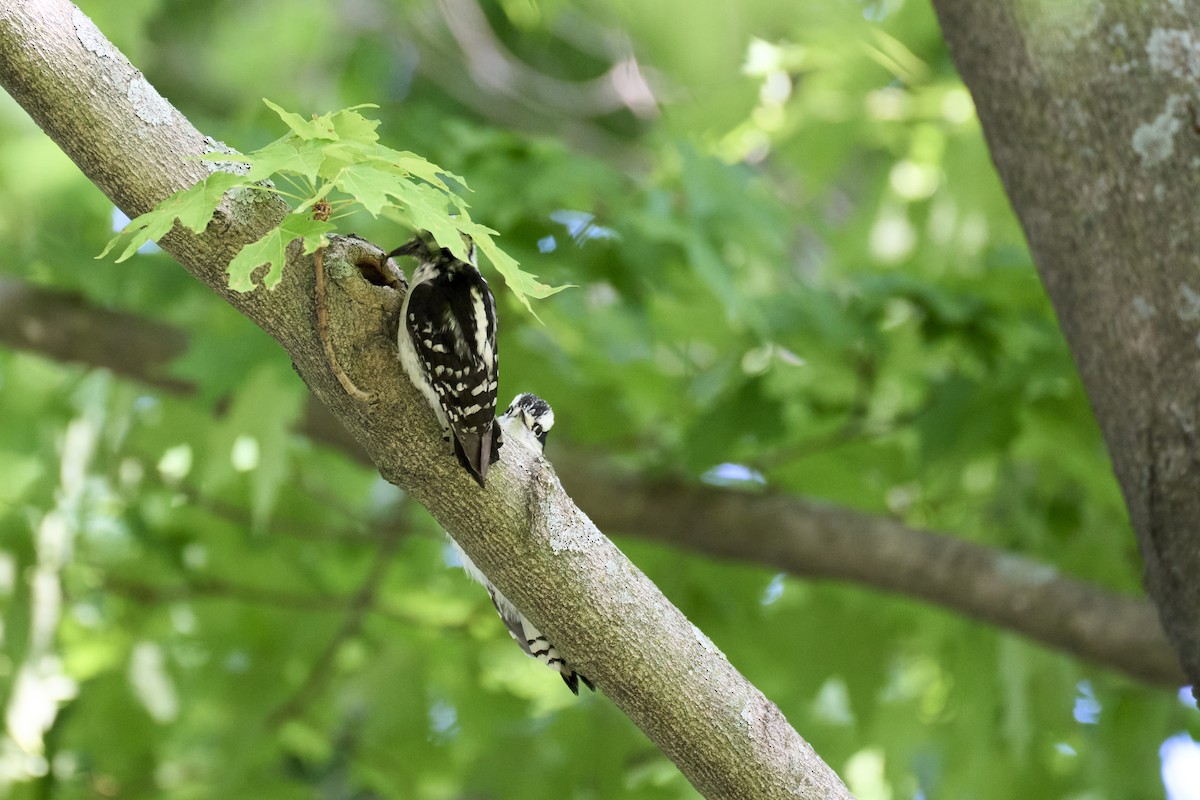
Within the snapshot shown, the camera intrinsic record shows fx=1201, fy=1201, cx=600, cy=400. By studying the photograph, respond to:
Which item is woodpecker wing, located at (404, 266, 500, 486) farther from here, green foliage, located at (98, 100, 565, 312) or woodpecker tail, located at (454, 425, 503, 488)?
green foliage, located at (98, 100, 565, 312)

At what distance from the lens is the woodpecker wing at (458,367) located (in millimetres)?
1781

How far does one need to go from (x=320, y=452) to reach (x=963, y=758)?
8.97 ft

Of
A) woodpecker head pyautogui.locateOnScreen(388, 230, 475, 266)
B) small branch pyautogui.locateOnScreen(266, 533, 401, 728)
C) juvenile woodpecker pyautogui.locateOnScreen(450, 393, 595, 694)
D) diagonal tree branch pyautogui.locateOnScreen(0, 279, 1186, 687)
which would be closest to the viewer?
juvenile woodpecker pyautogui.locateOnScreen(450, 393, 595, 694)

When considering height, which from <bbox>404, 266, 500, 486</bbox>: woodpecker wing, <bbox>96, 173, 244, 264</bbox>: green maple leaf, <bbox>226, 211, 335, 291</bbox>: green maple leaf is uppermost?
<bbox>96, 173, 244, 264</bbox>: green maple leaf

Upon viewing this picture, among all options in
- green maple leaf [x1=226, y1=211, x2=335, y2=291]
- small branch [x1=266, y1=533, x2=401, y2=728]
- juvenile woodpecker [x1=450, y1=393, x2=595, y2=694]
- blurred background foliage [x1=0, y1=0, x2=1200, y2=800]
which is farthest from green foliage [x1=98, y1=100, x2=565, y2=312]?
small branch [x1=266, y1=533, x2=401, y2=728]

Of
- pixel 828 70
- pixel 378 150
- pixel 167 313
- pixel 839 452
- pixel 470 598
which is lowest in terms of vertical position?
pixel 470 598

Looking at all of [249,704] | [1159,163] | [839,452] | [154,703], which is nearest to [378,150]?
[1159,163]

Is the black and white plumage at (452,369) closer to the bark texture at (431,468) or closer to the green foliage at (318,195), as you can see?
the bark texture at (431,468)

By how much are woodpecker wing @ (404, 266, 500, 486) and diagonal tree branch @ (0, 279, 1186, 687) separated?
1805 millimetres

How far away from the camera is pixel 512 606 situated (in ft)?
6.95

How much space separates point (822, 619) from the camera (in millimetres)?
4254

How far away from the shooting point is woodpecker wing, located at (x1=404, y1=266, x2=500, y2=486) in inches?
70.1

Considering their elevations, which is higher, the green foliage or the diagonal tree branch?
the green foliage

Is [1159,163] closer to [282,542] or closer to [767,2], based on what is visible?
[767,2]
